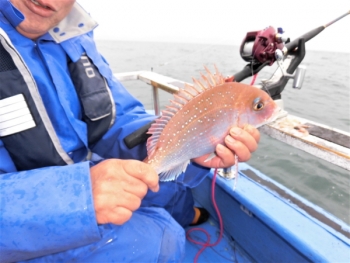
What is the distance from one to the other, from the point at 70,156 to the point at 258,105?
1230mm

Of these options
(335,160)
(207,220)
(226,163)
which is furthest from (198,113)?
(207,220)

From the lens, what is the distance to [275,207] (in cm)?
200

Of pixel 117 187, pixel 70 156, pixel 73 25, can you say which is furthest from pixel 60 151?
pixel 73 25

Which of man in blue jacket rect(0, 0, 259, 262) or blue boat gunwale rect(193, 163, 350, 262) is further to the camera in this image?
blue boat gunwale rect(193, 163, 350, 262)

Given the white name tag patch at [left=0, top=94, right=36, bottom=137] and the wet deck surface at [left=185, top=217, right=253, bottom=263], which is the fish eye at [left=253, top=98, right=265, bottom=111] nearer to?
the white name tag patch at [left=0, top=94, right=36, bottom=137]

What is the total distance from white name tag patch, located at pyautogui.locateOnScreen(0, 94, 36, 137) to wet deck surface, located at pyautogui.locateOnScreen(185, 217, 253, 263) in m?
1.73

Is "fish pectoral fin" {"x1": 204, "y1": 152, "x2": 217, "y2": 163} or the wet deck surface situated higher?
"fish pectoral fin" {"x1": 204, "y1": 152, "x2": 217, "y2": 163}

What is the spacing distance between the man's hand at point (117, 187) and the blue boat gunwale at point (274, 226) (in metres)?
1.24

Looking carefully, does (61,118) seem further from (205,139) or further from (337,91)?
(337,91)

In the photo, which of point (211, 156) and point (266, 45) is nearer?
point (211, 156)

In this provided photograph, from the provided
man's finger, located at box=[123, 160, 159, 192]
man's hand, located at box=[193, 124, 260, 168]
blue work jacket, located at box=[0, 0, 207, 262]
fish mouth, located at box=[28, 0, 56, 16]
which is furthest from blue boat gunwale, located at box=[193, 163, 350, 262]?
fish mouth, located at box=[28, 0, 56, 16]

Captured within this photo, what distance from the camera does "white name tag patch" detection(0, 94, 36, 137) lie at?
1.39 m

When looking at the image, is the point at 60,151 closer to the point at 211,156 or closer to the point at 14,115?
the point at 14,115

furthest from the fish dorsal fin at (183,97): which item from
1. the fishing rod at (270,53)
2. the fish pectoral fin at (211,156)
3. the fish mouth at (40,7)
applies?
the fish mouth at (40,7)
